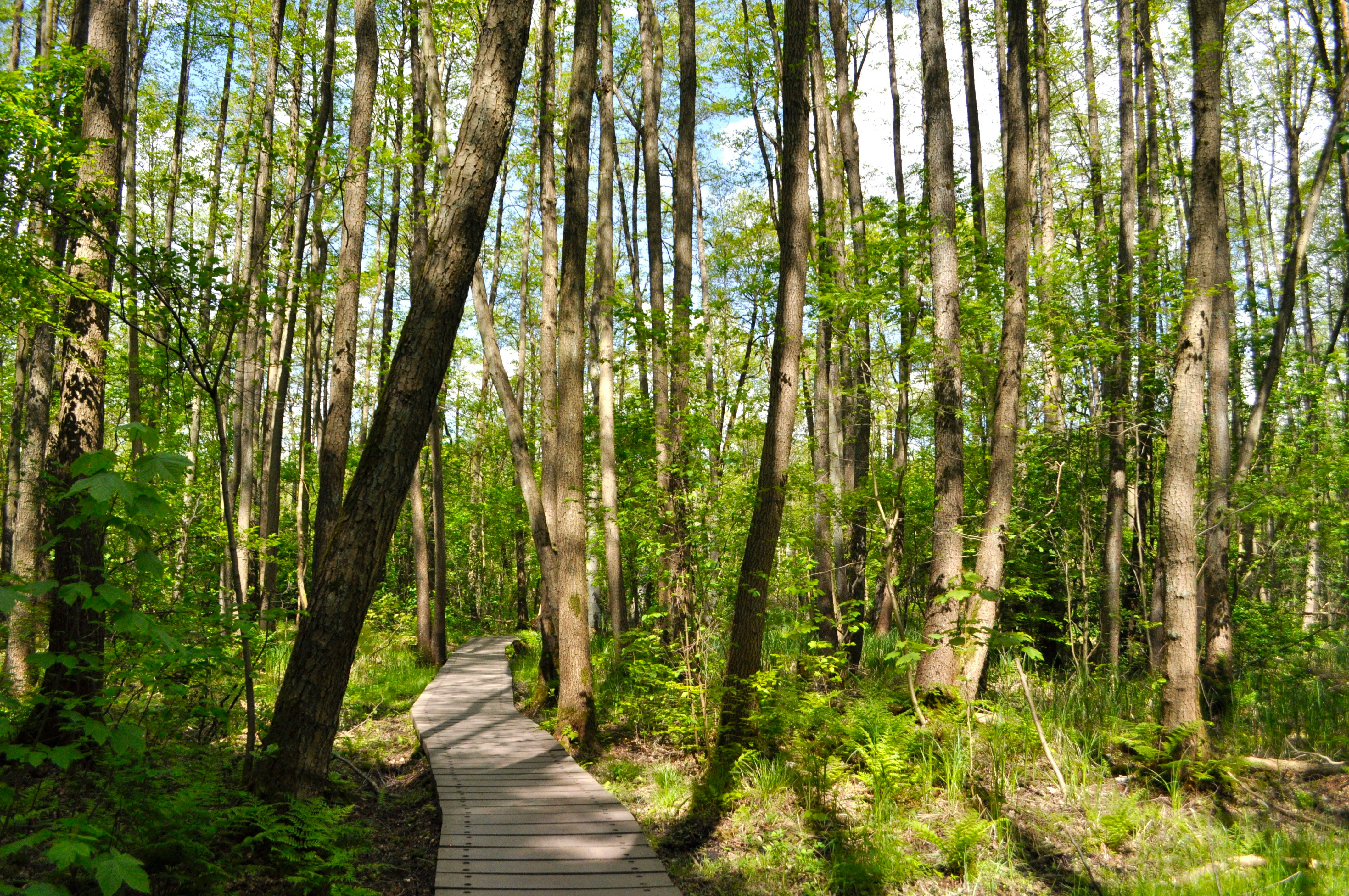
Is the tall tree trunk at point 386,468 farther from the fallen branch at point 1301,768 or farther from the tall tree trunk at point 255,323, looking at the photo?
the fallen branch at point 1301,768

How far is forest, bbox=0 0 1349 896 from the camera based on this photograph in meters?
4.10

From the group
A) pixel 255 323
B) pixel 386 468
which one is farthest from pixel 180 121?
pixel 386 468

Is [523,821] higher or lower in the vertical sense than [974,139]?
lower

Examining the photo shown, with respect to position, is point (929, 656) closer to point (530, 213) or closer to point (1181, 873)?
point (1181, 873)

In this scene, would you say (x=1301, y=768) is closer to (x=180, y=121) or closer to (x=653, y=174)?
(x=653, y=174)

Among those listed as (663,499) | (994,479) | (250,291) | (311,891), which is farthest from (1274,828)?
(250,291)

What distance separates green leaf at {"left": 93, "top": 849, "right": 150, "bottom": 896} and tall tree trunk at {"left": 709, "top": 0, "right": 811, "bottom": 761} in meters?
4.46

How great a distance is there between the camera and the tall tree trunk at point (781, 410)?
6051 millimetres

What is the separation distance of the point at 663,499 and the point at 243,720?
4.85 metres

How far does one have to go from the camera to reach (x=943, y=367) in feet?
24.2

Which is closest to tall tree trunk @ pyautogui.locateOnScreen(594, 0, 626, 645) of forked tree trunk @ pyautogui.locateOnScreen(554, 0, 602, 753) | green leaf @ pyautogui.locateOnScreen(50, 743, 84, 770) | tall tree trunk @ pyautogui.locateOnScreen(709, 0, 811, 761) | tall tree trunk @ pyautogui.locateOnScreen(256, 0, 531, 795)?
forked tree trunk @ pyautogui.locateOnScreen(554, 0, 602, 753)

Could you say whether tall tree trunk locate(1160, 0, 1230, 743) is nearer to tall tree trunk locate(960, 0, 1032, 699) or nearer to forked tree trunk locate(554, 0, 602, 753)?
tall tree trunk locate(960, 0, 1032, 699)

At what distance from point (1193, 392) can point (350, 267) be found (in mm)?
8909

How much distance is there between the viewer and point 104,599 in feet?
7.40
